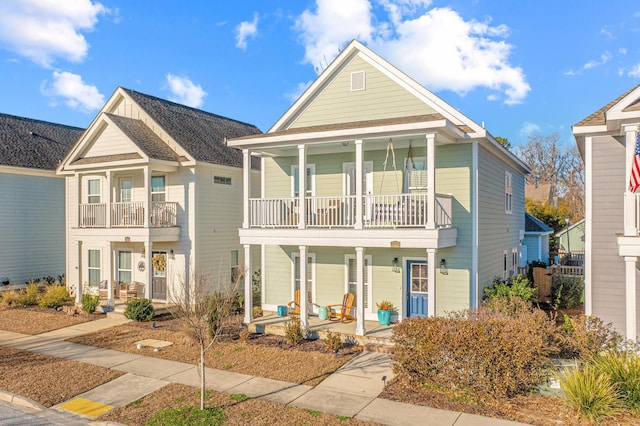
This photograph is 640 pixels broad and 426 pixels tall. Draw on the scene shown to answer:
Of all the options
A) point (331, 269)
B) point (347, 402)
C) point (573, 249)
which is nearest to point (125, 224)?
point (331, 269)

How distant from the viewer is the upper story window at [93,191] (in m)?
Answer: 20.4

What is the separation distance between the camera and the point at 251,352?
39.6 ft

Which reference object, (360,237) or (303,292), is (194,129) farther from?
(360,237)

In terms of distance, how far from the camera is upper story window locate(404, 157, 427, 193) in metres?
14.2

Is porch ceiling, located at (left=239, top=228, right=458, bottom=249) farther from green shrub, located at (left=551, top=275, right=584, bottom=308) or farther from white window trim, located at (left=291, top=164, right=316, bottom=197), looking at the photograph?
green shrub, located at (left=551, top=275, right=584, bottom=308)

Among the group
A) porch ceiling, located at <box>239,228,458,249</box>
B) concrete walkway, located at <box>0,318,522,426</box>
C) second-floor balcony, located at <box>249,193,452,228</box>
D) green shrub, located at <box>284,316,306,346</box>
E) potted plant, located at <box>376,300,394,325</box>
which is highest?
second-floor balcony, located at <box>249,193,452,228</box>

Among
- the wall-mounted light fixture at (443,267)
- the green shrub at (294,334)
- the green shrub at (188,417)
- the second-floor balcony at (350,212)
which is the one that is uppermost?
the second-floor balcony at (350,212)

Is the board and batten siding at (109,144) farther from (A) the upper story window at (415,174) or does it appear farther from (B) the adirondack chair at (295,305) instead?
(A) the upper story window at (415,174)

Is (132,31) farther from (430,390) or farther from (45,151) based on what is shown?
(430,390)

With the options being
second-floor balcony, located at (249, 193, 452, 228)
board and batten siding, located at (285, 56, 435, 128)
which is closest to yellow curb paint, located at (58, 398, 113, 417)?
second-floor balcony, located at (249, 193, 452, 228)

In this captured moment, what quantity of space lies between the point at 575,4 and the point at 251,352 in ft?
53.5

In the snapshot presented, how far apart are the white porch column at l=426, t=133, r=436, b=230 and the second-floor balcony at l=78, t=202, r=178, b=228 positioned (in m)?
10.8

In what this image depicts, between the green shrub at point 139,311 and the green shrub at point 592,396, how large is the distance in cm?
1317

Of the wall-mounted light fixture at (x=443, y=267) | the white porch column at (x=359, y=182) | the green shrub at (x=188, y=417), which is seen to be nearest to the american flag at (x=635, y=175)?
the wall-mounted light fixture at (x=443, y=267)
